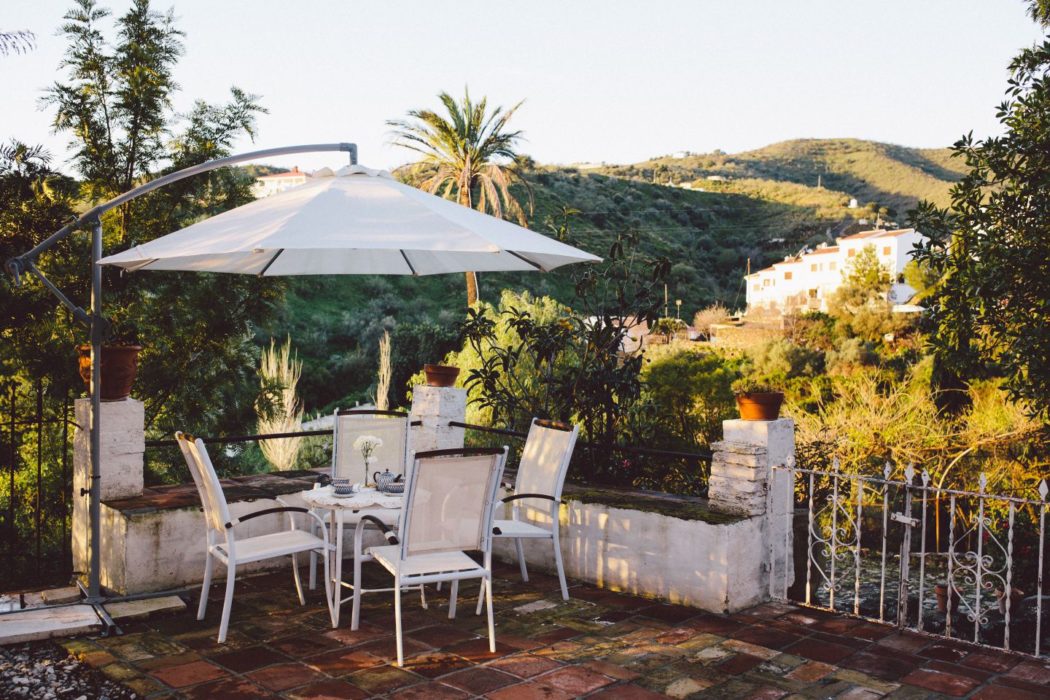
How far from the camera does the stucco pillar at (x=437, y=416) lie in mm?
5828

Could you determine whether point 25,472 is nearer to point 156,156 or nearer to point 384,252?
point 156,156

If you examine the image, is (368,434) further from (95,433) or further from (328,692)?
(328,692)

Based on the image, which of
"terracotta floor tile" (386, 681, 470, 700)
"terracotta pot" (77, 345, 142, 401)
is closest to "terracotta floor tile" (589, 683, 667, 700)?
"terracotta floor tile" (386, 681, 470, 700)

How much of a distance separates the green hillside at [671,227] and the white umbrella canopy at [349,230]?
6.19 meters

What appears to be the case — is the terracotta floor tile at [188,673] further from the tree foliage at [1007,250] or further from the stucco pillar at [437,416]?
the tree foliage at [1007,250]

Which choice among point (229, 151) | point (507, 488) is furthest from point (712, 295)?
point (507, 488)

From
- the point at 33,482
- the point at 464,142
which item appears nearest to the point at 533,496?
the point at 33,482

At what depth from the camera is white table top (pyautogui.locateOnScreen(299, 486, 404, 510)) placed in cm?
412

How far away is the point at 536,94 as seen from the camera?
55.3 feet

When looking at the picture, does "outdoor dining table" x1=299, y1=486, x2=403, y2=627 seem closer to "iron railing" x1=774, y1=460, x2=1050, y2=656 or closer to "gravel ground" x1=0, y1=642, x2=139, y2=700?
"gravel ground" x1=0, y1=642, x2=139, y2=700

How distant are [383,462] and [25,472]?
583 centimetres

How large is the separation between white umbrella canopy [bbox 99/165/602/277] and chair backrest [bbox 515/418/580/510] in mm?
989

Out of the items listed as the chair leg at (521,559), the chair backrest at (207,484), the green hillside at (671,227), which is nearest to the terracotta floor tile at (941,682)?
the chair leg at (521,559)

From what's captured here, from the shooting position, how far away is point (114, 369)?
15.3 ft
